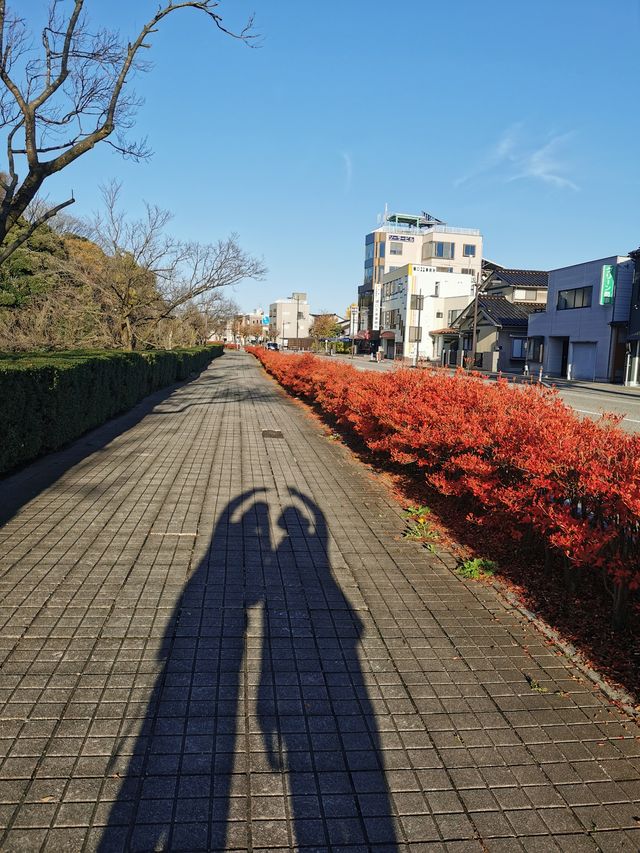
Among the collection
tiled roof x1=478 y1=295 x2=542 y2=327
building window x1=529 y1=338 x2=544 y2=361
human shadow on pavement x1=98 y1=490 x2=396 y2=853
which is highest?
tiled roof x1=478 y1=295 x2=542 y2=327

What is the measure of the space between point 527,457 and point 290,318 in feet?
484

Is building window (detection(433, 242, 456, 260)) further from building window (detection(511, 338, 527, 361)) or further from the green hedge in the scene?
the green hedge

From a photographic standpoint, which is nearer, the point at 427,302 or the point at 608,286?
the point at 608,286

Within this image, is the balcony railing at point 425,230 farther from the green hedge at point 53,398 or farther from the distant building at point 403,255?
the green hedge at point 53,398

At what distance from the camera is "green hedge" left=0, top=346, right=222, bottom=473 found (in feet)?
26.1

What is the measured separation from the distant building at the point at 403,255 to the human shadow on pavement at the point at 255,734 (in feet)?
249

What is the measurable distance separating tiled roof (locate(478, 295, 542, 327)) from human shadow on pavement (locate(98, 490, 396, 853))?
148ft

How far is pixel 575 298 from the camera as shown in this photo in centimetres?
3831

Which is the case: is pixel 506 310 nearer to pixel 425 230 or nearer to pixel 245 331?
pixel 425 230

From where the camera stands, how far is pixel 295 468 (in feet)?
32.1

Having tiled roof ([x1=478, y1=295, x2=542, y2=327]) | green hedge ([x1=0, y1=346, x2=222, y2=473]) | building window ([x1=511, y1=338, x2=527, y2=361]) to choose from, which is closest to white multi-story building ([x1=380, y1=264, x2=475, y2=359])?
tiled roof ([x1=478, y1=295, x2=542, y2=327])

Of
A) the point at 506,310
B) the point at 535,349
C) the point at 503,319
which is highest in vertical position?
the point at 506,310

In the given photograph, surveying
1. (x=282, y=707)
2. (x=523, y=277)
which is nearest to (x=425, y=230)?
(x=523, y=277)

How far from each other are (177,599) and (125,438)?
26.9 ft
